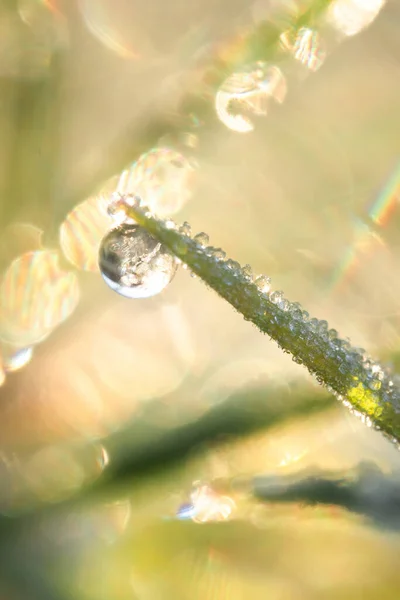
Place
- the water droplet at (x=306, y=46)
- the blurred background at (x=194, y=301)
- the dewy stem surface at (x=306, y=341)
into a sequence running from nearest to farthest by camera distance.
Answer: the dewy stem surface at (x=306, y=341) < the blurred background at (x=194, y=301) < the water droplet at (x=306, y=46)

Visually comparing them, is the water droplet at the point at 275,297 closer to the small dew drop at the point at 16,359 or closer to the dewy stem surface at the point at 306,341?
the dewy stem surface at the point at 306,341

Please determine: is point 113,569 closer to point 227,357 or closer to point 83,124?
point 227,357

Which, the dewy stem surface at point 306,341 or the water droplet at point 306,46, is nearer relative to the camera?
the dewy stem surface at point 306,341

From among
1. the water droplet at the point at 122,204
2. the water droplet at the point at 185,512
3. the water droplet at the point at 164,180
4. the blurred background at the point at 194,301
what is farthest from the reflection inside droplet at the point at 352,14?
the water droplet at the point at 185,512

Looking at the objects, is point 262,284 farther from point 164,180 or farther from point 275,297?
point 164,180

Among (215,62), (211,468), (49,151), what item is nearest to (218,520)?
(211,468)

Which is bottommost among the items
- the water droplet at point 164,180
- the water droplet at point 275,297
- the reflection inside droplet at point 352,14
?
the water droplet at point 164,180

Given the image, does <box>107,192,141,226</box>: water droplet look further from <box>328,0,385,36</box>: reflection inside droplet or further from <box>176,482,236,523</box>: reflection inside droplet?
<box>328,0,385,36</box>: reflection inside droplet
